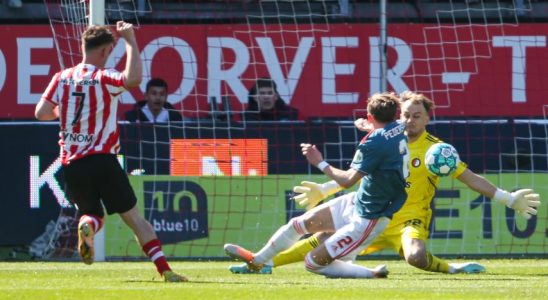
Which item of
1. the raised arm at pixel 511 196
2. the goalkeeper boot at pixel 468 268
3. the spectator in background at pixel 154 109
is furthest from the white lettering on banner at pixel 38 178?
the raised arm at pixel 511 196

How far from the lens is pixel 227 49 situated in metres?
17.4

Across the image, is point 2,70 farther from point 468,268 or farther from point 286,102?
point 468,268

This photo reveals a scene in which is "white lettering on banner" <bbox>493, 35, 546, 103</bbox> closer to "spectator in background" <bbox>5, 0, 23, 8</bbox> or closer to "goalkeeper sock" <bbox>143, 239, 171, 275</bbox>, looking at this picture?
"spectator in background" <bbox>5, 0, 23, 8</bbox>

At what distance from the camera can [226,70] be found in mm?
17422

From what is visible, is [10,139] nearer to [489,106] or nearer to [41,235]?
[41,235]

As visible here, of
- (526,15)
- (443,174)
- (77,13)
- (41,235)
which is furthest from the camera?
(526,15)

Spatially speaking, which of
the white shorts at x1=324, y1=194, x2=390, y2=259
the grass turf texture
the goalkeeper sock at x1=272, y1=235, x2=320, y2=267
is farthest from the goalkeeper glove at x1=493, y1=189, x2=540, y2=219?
the goalkeeper sock at x1=272, y1=235, x2=320, y2=267

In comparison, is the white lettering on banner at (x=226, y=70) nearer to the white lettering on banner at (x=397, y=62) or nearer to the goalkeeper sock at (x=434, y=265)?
the white lettering on banner at (x=397, y=62)

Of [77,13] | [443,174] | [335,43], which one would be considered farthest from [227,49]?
[443,174]

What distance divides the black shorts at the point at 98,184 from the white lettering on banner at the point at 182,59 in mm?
7518

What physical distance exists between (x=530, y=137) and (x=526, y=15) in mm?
4918

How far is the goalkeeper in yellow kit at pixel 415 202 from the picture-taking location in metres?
10.9

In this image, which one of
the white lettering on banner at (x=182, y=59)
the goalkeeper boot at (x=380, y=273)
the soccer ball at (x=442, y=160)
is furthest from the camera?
the white lettering on banner at (x=182, y=59)

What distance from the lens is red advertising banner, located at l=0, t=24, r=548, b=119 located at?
56.8ft
